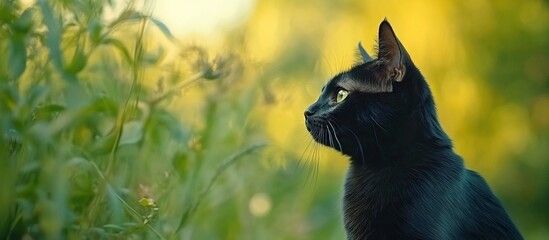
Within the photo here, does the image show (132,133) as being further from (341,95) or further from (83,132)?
(341,95)

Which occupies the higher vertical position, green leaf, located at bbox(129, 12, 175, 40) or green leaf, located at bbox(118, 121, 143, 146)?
green leaf, located at bbox(129, 12, 175, 40)

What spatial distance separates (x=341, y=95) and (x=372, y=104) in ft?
0.34

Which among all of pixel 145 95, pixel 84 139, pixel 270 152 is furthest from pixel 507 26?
pixel 84 139

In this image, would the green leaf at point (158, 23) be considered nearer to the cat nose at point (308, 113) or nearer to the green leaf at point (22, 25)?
the green leaf at point (22, 25)

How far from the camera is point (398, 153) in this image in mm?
2367

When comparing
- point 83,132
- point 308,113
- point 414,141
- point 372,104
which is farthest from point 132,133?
point 414,141

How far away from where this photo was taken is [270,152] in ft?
11.4

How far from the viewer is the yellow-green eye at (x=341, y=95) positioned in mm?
2375

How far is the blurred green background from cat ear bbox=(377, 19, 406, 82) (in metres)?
0.27

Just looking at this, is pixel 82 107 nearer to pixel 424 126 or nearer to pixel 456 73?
pixel 424 126

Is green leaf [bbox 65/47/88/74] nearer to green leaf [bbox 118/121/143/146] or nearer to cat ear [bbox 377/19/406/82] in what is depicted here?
green leaf [bbox 118/121/143/146]

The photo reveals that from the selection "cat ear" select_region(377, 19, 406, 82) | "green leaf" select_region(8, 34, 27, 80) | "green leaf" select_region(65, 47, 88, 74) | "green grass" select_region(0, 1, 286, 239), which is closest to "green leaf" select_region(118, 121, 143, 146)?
"green grass" select_region(0, 1, 286, 239)

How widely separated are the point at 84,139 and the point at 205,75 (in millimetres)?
368

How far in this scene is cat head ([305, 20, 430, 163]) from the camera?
2.30m
